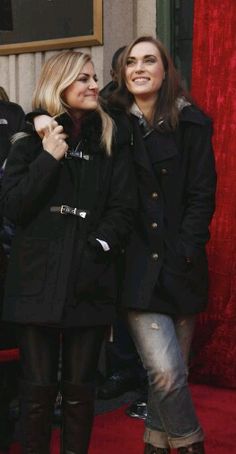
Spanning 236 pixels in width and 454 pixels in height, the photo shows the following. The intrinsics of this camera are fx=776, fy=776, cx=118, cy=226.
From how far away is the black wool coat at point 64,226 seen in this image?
3055 millimetres

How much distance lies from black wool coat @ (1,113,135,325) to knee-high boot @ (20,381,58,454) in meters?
0.31

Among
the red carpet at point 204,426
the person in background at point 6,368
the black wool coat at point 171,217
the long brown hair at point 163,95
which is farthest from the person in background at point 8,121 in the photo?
the red carpet at point 204,426

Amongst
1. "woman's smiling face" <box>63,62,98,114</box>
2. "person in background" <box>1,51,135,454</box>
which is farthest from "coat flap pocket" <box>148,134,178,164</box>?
"woman's smiling face" <box>63,62,98,114</box>

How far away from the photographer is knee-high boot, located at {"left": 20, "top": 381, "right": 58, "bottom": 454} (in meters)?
3.14

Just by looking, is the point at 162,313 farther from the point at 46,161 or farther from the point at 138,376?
the point at 138,376

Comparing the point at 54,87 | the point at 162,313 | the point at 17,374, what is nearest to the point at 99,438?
the point at 17,374

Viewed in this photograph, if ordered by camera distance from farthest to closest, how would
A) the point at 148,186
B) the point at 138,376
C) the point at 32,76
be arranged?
the point at 32,76, the point at 138,376, the point at 148,186

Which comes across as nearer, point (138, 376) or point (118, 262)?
point (118, 262)

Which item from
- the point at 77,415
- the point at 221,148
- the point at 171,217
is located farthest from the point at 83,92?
the point at 221,148

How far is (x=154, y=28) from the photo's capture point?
203 inches

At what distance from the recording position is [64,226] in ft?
10.2

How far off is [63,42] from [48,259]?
8.27 ft

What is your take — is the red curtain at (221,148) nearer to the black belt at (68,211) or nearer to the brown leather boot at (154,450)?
the brown leather boot at (154,450)

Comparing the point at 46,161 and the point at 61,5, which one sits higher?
the point at 61,5
